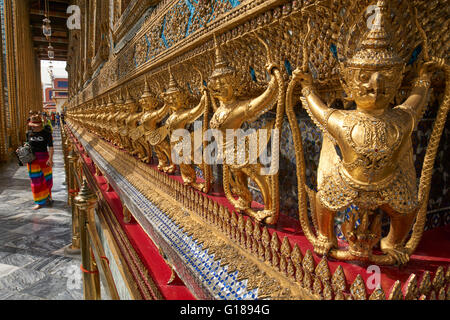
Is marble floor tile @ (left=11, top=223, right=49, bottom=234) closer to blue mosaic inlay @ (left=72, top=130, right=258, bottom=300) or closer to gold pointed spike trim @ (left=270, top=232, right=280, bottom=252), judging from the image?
blue mosaic inlay @ (left=72, top=130, right=258, bottom=300)

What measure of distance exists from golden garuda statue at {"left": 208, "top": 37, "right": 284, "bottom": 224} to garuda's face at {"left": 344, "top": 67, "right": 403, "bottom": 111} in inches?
9.9

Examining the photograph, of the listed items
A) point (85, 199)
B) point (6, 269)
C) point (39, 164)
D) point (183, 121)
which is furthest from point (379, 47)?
point (39, 164)

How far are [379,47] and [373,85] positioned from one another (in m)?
0.07

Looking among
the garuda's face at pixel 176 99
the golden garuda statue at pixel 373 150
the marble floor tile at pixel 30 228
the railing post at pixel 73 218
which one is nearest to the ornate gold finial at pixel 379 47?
the golden garuda statue at pixel 373 150

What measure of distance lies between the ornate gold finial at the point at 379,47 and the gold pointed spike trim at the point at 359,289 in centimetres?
37

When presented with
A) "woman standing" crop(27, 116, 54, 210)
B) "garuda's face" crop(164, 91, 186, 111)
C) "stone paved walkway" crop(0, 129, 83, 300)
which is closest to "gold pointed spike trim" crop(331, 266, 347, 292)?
"garuda's face" crop(164, 91, 186, 111)

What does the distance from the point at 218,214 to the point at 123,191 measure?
87cm

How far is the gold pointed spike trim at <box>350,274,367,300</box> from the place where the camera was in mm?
505

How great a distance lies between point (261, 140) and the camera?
88 cm

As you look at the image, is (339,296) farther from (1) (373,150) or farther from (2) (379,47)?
(2) (379,47)

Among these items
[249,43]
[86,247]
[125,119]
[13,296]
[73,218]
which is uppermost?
Result: [249,43]

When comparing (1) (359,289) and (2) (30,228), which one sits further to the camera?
(2) (30,228)

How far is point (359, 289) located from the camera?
Result: 0.51 m

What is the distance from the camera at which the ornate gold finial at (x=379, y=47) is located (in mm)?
525
